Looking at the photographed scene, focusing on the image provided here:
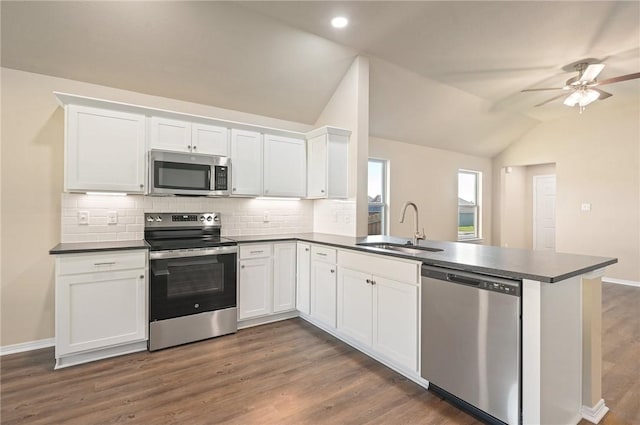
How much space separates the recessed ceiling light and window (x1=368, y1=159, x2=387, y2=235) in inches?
110

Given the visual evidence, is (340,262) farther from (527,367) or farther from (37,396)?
(37,396)

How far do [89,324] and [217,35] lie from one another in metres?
2.75

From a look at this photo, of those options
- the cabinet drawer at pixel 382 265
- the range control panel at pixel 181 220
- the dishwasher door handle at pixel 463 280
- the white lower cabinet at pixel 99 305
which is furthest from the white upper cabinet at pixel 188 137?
the dishwasher door handle at pixel 463 280

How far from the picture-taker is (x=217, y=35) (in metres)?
2.99

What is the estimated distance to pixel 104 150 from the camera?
2.80m

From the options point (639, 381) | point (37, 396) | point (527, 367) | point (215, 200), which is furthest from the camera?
point (215, 200)

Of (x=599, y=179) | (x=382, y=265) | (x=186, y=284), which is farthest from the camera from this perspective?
(x=599, y=179)

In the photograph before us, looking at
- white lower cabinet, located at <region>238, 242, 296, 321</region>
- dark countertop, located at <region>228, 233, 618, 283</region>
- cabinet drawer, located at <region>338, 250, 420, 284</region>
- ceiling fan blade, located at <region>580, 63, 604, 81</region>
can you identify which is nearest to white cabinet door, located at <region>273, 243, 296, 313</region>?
white lower cabinet, located at <region>238, 242, 296, 321</region>

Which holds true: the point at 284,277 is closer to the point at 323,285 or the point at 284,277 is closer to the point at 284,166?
the point at 323,285

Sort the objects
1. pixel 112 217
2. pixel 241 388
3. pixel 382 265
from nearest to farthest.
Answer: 1. pixel 241 388
2. pixel 382 265
3. pixel 112 217

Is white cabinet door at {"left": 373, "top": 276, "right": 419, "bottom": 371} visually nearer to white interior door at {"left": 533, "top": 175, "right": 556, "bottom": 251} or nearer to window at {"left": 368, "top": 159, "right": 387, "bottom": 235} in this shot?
window at {"left": 368, "top": 159, "right": 387, "bottom": 235}

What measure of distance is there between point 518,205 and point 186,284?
7.62 m

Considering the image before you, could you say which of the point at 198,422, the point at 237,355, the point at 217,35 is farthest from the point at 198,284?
the point at 217,35

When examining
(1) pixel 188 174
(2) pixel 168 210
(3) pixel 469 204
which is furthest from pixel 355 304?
(3) pixel 469 204
